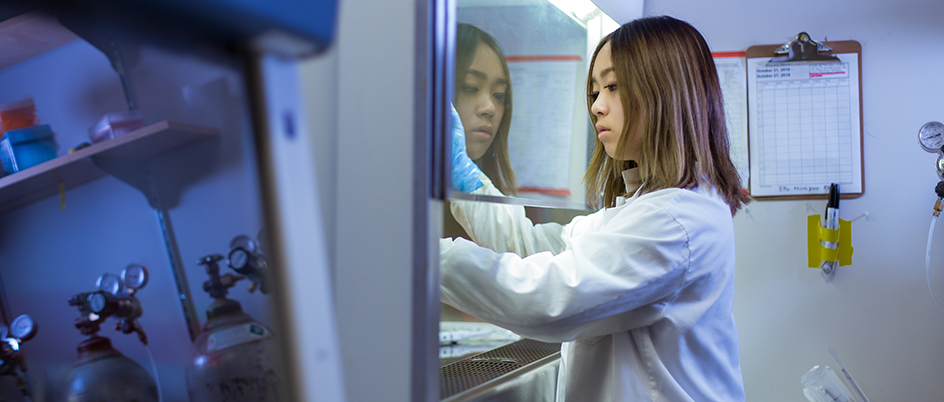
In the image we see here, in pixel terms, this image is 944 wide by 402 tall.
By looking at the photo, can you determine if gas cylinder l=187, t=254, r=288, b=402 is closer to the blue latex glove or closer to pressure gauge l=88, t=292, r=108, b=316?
pressure gauge l=88, t=292, r=108, b=316

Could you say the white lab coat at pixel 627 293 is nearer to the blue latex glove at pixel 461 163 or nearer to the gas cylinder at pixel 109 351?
the blue latex glove at pixel 461 163

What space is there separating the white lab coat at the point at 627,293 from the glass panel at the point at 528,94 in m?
0.08

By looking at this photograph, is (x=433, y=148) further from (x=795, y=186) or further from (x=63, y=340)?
(x=795, y=186)

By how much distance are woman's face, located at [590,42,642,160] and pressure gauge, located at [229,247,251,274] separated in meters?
0.74

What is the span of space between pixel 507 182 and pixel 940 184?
1.33 meters

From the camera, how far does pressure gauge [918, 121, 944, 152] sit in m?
1.55

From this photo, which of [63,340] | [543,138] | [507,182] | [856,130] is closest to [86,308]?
[63,340]

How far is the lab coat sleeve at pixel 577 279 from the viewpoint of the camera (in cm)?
77

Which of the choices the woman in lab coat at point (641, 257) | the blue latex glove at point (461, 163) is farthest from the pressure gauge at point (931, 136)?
the blue latex glove at point (461, 163)

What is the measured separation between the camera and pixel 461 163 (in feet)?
2.81

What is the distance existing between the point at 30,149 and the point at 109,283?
138 millimetres

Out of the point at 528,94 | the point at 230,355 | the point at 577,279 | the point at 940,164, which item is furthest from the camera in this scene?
the point at 940,164

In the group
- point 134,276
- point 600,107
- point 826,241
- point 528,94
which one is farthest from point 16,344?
point 826,241

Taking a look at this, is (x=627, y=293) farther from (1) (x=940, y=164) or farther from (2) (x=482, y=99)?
(1) (x=940, y=164)
